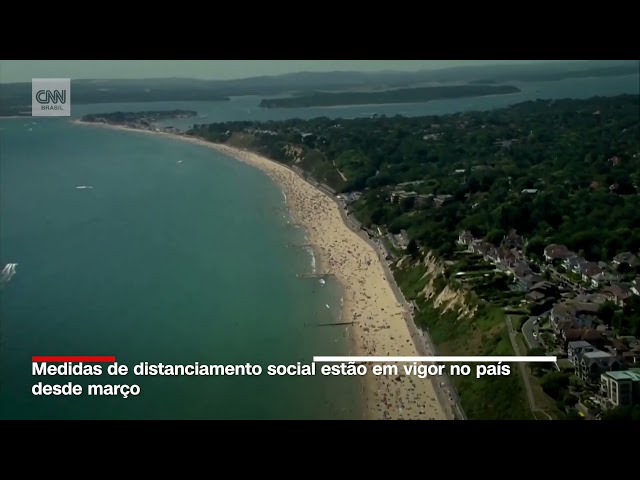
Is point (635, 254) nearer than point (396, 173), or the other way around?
point (635, 254)

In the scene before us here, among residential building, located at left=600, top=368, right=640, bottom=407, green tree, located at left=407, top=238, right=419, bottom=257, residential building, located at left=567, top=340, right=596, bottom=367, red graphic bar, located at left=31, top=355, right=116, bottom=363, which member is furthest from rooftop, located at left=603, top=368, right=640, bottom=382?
red graphic bar, located at left=31, top=355, right=116, bottom=363

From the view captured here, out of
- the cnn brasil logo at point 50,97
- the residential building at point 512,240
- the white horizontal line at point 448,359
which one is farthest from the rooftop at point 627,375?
the cnn brasil logo at point 50,97

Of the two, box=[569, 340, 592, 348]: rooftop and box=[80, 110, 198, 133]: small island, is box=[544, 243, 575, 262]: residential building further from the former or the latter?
box=[80, 110, 198, 133]: small island

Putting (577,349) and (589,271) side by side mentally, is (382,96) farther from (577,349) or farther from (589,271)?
(577,349)

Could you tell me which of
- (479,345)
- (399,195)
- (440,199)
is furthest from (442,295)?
(399,195)

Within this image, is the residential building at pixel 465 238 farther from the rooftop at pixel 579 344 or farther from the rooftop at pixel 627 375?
the rooftop at pixel 627 375
